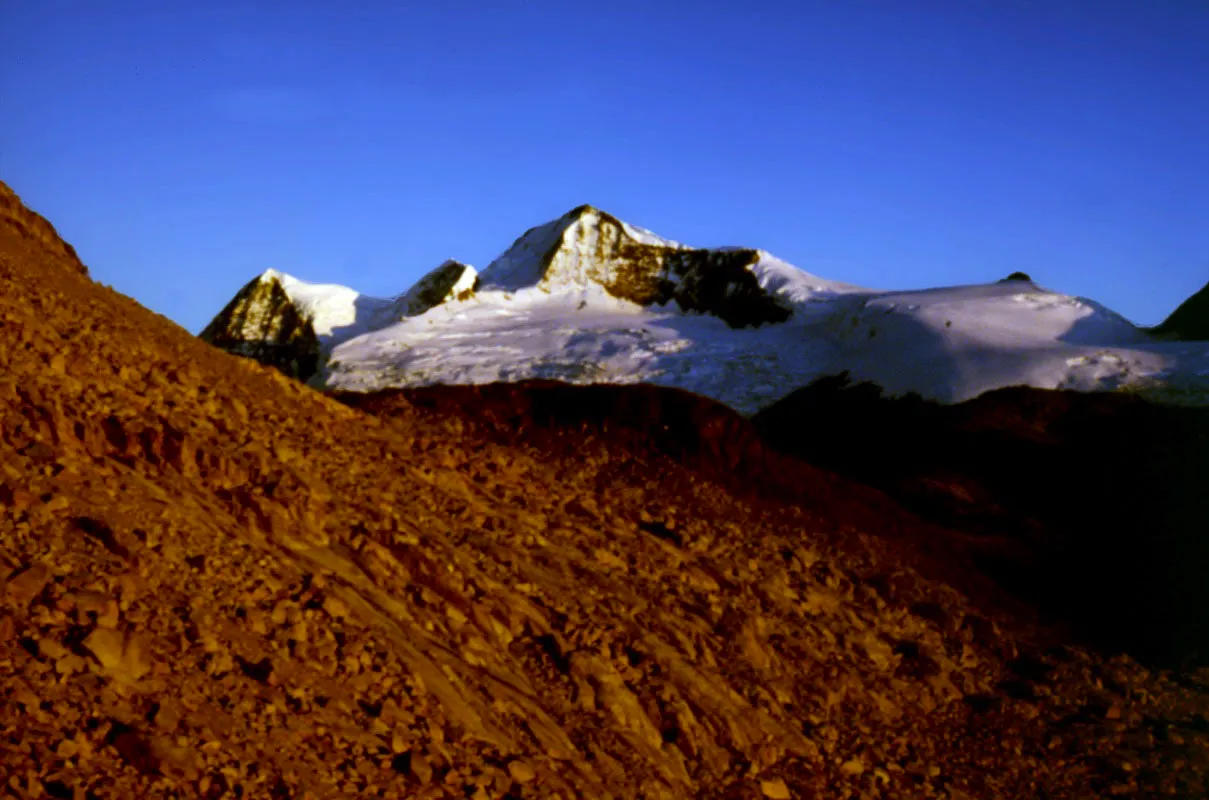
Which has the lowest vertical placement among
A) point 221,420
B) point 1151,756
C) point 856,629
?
point 1151,756

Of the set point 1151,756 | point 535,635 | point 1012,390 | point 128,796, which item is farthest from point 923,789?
point 1012,390

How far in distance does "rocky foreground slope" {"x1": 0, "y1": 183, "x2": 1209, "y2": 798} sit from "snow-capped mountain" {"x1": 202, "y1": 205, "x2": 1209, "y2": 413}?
1040 cm

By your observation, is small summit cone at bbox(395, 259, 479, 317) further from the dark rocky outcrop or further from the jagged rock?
the jagged rock

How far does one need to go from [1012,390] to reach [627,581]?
13118 mm

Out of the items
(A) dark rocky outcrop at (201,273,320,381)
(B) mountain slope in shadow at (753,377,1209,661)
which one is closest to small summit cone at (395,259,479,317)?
(A) dark rocky outcrop at (201,273,320,381)

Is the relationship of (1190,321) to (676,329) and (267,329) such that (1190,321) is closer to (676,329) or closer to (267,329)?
(676,329)

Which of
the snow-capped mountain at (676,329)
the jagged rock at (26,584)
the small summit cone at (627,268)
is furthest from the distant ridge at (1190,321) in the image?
the jagged rock at (26,584)

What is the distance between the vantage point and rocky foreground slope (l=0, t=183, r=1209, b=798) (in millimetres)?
6301

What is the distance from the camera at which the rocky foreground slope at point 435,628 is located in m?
6.30

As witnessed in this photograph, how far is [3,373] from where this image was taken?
895cm

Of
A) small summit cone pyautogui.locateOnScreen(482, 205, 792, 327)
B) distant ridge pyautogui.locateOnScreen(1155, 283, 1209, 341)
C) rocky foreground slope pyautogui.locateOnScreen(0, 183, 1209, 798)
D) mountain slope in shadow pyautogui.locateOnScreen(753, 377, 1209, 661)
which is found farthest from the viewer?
small summit cone pyautogui.locateOnScreen(482, 205, 792, 327)

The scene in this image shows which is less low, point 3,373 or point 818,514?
point 3,373

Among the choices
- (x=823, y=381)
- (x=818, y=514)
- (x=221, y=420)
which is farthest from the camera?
(x=823, y=381)

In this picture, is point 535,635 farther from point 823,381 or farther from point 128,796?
point 823,381
